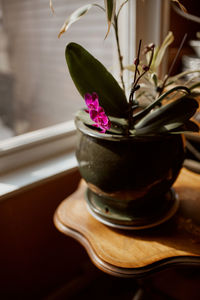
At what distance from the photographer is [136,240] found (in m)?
0.75

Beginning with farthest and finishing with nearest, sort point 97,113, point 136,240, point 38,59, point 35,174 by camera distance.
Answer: point 38,59 < point 35,174 < point 136,240 < point 97,113

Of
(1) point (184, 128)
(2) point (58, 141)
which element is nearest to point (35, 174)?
(2) point (58, 141)

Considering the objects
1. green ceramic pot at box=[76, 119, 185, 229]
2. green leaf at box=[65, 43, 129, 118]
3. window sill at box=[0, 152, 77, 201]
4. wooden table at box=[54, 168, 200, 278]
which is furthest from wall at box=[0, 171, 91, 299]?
green leaf at box=[65, 43, 129, 118]

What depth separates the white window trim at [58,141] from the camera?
1.05 meters

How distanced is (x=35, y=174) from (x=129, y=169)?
1.49 ft

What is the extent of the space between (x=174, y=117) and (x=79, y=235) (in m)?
0.38

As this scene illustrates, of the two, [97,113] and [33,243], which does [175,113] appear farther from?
[33,243]

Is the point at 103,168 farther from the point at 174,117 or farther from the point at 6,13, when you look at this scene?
the point at 6,13

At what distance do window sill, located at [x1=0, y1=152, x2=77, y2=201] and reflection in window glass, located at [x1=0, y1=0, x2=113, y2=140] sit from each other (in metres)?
0.16

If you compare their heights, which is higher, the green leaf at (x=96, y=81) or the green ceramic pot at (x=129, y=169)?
the green leaf at (x=96, y=81)

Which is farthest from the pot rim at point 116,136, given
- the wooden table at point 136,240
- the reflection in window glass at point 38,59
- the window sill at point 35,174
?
the reflection in window glass at point 38,59

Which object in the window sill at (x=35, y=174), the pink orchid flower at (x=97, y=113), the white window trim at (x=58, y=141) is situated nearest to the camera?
the pink orchid flower at (x=97, y=113)

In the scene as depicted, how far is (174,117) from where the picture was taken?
696 mm

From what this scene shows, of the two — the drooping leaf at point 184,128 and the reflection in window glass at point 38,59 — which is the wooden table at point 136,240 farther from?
the reflection in window glass at point 38,59
